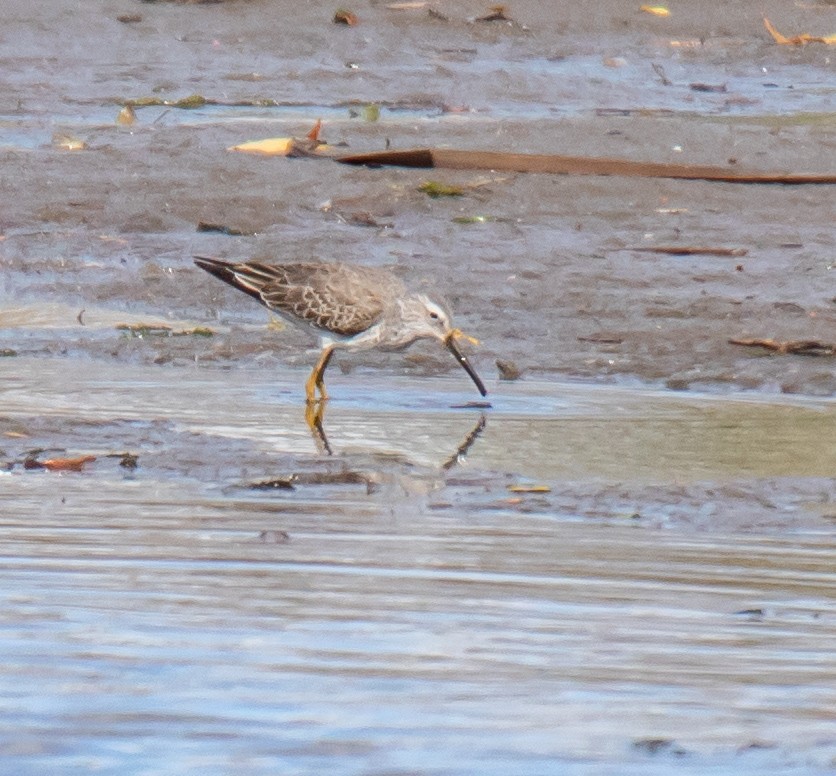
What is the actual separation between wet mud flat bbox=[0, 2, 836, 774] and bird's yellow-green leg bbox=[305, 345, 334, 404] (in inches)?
3.7

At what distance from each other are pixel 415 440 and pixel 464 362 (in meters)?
1.19

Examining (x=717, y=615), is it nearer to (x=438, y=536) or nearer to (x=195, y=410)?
(x=438, y=536)

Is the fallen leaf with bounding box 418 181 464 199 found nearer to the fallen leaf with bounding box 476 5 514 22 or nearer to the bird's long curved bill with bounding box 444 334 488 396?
the bird's long curved bill with bounding box 444 334 488 396

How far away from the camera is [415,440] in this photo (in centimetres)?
728

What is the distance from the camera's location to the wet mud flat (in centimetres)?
434

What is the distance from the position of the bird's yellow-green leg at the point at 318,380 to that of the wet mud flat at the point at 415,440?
0.31 feet

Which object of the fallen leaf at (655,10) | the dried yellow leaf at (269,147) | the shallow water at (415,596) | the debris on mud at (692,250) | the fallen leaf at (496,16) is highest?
the shallow water at (415,596)

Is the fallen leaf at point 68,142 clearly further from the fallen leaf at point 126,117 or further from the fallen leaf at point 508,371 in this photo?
the fallen leaf at point 508,371

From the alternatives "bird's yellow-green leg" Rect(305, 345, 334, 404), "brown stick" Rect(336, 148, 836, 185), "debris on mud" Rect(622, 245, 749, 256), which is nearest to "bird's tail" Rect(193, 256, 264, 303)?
"bird's yellow-green leg" Rect(305, 345, 334, 404)

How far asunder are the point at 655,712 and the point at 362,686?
0.59 meters

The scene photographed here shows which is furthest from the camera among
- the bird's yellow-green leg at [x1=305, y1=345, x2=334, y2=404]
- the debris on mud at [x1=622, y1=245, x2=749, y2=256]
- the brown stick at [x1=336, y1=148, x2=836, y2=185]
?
the brown stick at [x1=336, y1=148, x2=836, y2=185]

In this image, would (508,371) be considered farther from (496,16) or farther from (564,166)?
(496,16)

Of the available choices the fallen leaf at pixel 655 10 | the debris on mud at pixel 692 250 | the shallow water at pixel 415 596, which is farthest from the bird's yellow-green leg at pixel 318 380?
the fallen leaf at pixel 655 10

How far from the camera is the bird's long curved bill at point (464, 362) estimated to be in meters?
8.27
